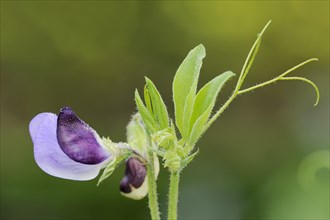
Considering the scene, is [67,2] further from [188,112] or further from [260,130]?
[188,112]

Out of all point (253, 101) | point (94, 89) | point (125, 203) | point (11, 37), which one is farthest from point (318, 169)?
point (11, 37)

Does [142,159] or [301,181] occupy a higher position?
[301,181]

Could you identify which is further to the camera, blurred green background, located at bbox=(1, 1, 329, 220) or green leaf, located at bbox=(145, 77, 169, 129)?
blurred green background, located at bbox=(1, 1, 329, 220)

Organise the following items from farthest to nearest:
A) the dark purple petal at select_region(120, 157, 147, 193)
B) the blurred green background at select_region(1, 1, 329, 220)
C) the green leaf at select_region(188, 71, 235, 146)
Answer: the blurred green background at select_region(1, 1, 329, 220), the dark purple petal at select_region(120, 157, 147, 193), the green leaf at select_region(188, 71, 235, 146)

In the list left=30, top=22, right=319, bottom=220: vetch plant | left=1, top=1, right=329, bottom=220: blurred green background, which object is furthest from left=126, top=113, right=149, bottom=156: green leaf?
left=1, top=1, right=329, bottom=220: blurred green background

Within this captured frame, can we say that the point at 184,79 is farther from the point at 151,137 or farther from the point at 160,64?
the point at 160,64

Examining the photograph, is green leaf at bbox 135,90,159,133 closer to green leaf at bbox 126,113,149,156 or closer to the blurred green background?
green leaf at bbox 126,113,149,156

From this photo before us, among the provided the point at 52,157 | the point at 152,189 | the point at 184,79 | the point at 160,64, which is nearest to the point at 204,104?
the point at 184,79
